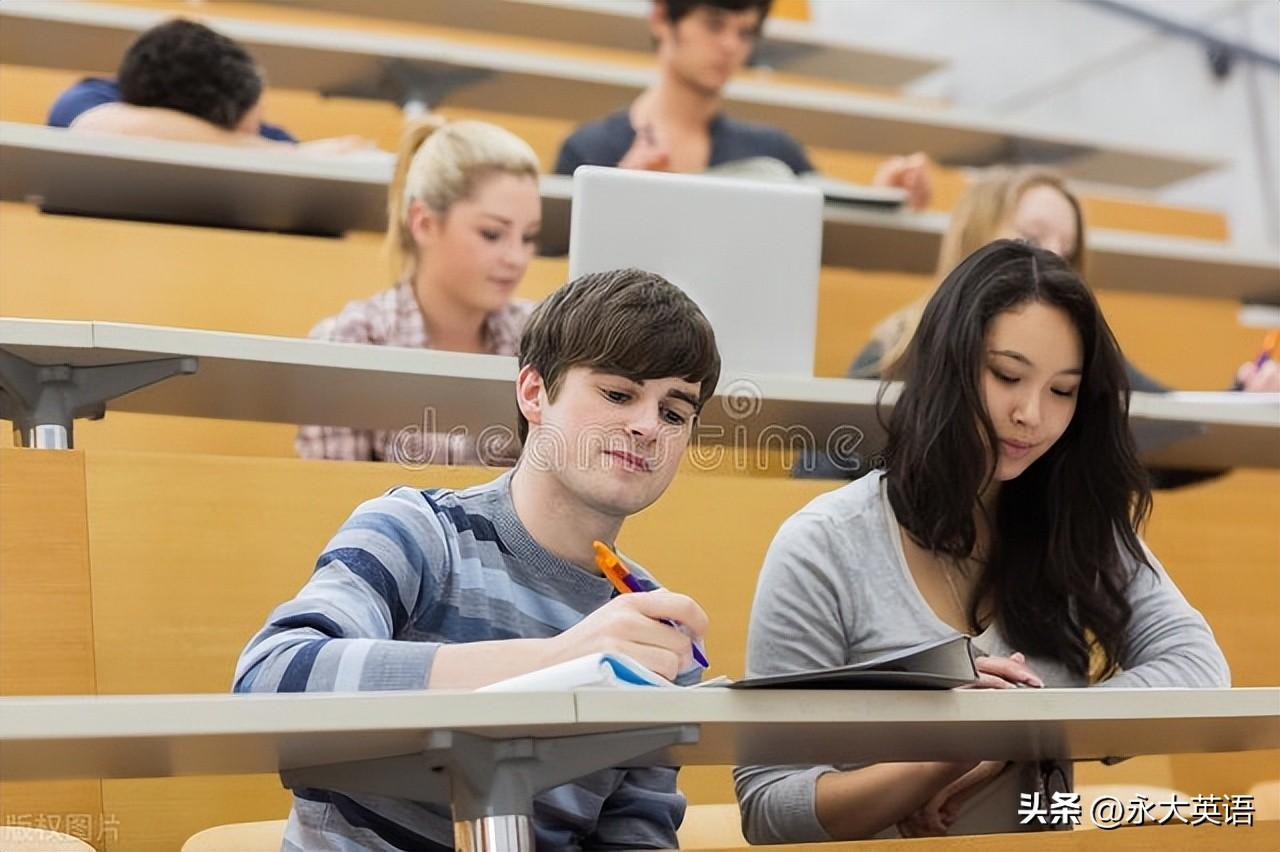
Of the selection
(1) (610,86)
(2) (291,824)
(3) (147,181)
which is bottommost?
(2) (291,824)

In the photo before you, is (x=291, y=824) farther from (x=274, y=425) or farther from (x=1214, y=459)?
(x=1214, y=459)

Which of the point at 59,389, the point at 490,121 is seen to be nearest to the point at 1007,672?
the point at 59,389

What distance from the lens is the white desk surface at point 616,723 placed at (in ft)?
2.12

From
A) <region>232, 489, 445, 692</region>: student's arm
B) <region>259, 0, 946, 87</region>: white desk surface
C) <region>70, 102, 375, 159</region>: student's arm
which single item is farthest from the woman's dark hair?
<region>259, 0, 946, 87</region>: white desk surface

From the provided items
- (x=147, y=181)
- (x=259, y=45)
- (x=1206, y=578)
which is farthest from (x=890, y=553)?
(x=259, y=45)

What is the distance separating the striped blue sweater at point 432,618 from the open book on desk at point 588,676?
8cm

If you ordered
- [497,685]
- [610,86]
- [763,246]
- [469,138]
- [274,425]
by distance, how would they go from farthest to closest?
[610,86] → [469,138] → [274,425] → [763,246] → [497,685]

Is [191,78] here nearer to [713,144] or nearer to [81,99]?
[81,99]

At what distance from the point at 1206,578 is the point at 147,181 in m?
1.10

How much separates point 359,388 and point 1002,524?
48cm

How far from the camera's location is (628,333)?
958mm

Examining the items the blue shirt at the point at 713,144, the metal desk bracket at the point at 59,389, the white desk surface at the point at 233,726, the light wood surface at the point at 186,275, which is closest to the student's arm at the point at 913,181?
the blue shirt at the point at 713,144

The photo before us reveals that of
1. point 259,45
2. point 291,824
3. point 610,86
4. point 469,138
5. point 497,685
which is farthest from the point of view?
point 610,86

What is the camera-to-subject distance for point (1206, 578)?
5.15ft
